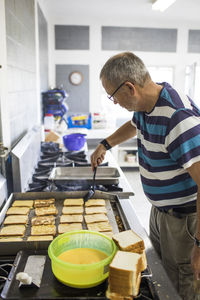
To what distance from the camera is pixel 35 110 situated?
3539mm

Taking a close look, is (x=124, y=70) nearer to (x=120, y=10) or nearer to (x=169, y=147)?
(x=169, y=147)

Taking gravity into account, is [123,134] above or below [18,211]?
above

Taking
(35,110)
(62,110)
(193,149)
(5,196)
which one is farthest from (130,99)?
(62,110)

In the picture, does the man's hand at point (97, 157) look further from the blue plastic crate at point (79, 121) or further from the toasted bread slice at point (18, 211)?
the blue plastic crate at point (79, 121)

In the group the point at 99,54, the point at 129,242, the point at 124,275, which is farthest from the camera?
the point at 99,54

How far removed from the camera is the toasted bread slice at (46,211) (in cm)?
158

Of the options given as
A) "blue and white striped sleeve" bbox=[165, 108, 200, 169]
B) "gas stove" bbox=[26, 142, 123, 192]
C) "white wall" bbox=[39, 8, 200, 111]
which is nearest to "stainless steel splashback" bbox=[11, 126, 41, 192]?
"gas stove" bbox=[26, 142, 123, 192]

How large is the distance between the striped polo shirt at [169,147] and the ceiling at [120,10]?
3584mm

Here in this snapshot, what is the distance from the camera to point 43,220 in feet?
4.93

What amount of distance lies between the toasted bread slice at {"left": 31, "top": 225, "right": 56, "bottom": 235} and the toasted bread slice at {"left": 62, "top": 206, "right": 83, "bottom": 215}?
0.15 meters


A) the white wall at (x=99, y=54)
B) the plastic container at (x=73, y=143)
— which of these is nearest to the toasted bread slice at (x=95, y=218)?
the plastic container at (x=73, y=143)

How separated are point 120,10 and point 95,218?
4.28m

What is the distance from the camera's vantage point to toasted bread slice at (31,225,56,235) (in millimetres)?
1389

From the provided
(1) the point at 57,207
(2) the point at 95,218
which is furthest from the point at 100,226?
(1) the point at 57,207
